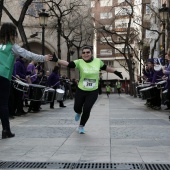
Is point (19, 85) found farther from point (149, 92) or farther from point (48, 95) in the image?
point (149, 92)

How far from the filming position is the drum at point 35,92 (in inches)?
500

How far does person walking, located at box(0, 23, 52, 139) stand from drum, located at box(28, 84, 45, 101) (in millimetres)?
5266

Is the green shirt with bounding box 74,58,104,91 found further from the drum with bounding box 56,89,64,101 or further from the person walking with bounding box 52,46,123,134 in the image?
the drum with bounding box 56,89,64,101

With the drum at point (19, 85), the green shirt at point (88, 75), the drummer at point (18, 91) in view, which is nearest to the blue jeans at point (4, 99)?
the green shirt at point (88, 75)

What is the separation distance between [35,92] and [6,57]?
558cm

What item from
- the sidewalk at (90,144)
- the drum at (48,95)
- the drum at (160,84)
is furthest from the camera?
the drum at (160,84)

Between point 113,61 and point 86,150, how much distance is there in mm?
88560

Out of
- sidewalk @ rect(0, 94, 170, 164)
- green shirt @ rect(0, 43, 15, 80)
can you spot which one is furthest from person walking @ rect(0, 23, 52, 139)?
sidewalk @ rect(0, 94, 170, 164)

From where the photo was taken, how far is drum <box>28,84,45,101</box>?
12.7m

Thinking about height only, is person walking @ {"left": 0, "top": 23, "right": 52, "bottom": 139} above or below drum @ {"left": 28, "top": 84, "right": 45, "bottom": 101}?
above

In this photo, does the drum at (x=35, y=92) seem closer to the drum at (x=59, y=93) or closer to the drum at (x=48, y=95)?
the drum at (x=48, y=95)

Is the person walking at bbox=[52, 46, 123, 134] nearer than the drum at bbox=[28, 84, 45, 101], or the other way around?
the person walking at bbox=[52, 46, 123, 134]

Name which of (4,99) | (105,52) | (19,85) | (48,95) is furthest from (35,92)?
(105,52)

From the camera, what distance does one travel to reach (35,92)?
1285cm
